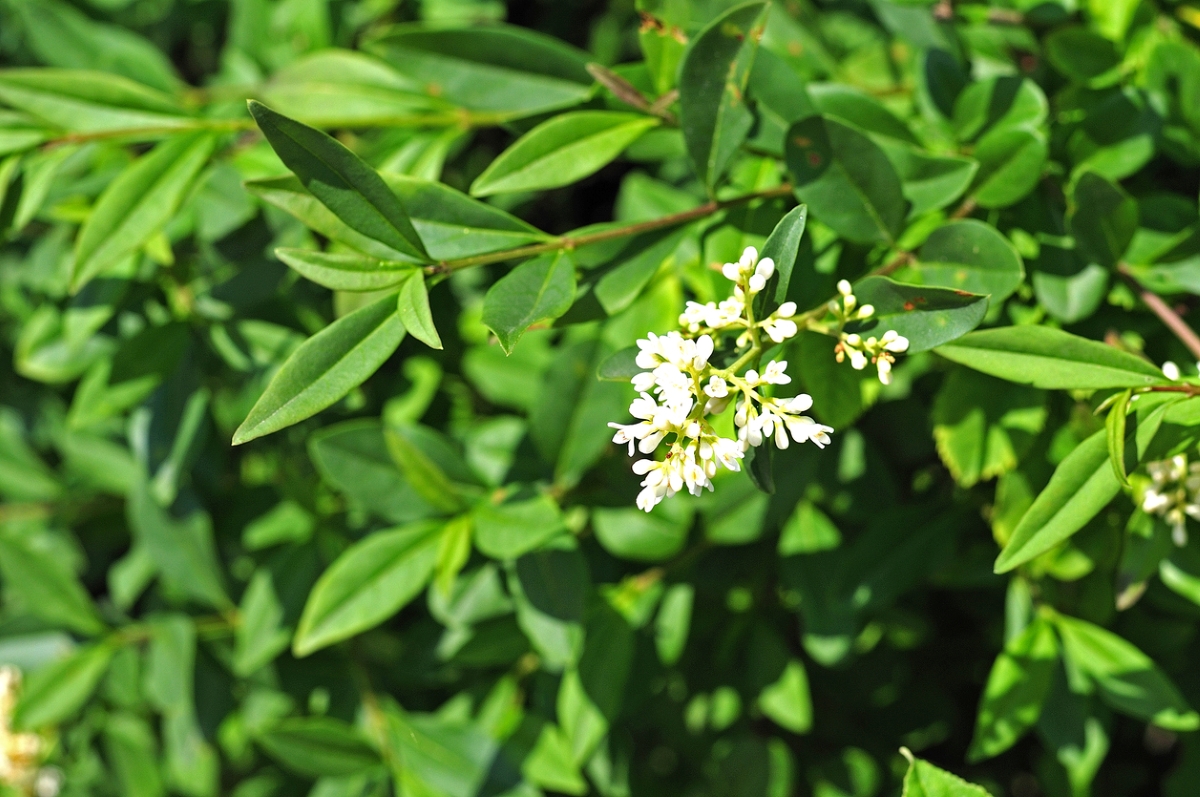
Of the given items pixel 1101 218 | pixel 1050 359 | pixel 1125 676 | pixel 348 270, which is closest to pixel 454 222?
pixel 348 270

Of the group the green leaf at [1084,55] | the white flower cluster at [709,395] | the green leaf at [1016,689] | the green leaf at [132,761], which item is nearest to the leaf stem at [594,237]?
the white flower cluster at [709,395]

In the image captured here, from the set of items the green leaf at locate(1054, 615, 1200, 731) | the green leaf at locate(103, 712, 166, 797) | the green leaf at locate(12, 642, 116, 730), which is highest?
the green leaf at locate(1054, 615, 1200, 731)

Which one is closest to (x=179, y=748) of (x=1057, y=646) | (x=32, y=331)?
(x=32, y=331)

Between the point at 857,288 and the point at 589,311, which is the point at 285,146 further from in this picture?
the point at 857,288

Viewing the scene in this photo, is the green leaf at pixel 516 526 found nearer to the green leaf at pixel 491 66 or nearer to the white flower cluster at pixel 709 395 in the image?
the white flower cluster at pixel 709 395

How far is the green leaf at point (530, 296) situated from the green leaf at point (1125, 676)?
1009 mm

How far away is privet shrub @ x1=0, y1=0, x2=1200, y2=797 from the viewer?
116 cm

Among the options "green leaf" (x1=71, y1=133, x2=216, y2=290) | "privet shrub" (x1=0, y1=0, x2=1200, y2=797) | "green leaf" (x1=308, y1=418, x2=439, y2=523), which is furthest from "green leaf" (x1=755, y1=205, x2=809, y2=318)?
"green leaf" (x1=71, y1=133, x2=216, y2=290)

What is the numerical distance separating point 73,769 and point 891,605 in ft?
6.09

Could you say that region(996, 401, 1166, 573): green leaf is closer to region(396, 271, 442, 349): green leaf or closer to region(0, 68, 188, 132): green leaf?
region(396, 271, 442, 349): green leaf

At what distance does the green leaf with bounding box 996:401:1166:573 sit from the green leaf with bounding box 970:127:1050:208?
14.6 inches

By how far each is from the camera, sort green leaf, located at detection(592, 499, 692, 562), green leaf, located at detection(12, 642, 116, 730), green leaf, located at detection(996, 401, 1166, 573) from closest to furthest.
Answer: green leaf, located at detection(996, 401, 1166, 573) → green leaf, located at detection(592, 499, 692, 562) → green leaf, located at detection(12, 642, 116, 730)

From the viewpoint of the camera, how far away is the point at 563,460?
1.70 m

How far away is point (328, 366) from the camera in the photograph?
43.7 inches
